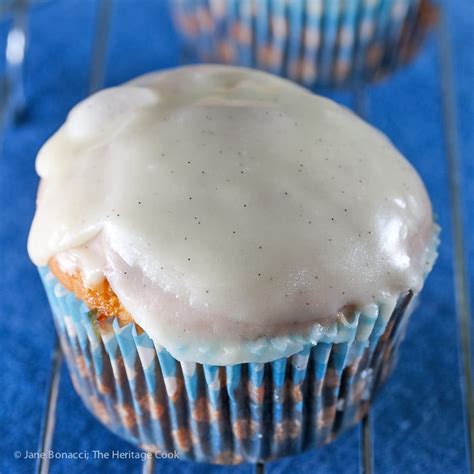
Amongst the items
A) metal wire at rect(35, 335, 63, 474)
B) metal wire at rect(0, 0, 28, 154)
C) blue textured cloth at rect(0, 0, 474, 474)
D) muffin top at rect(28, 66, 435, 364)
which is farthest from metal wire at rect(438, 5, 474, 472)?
metal wire at rect(0, 0, 28, 154)

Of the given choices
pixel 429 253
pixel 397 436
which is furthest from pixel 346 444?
pixel 429 253

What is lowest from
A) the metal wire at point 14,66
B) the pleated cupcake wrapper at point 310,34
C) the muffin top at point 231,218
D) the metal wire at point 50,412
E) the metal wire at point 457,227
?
the metal wire at point 50,412

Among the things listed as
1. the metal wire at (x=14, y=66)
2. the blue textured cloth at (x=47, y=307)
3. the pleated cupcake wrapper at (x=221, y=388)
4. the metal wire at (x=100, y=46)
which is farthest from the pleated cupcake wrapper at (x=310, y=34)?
the pleated cupcake wrapper at (x=221, y=388)

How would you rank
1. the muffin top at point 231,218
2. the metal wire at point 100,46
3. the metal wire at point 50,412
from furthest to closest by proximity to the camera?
the metal wire at point 100,46
the metal wire at point 50,412
the muffin top at point 231,218

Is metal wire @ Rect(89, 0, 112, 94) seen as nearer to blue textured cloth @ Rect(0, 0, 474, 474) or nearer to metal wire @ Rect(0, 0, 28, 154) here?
blue textured cloth @ Rect(0, 0, 474, 474)

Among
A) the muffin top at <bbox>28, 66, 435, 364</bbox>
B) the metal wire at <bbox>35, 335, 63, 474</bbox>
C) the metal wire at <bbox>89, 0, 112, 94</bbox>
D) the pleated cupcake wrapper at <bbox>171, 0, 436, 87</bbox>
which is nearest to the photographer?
the muffin top at <bbox>28, 66, 435, 364</bbox>

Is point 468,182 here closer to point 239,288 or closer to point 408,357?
point 408,357

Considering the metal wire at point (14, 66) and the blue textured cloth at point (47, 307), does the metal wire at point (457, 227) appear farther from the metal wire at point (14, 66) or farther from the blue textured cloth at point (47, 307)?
the metal wire at point (14, 66)
